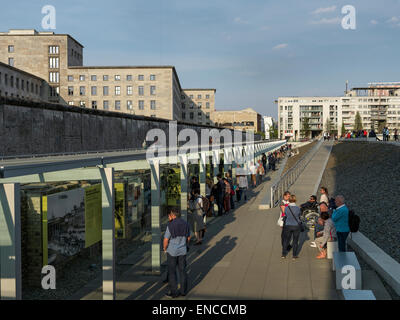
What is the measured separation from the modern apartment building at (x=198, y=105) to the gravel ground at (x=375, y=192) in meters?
92.9

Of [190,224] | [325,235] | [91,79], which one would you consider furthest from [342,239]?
[91,79]

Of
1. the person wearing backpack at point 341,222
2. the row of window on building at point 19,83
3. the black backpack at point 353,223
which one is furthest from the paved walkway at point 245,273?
the row of window on building at point 19,83

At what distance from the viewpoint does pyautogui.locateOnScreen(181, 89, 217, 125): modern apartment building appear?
123188 mm

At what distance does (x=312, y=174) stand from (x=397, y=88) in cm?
14644

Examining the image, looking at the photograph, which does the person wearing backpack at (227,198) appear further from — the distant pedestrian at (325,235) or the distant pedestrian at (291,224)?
the distant pedestrian at (325,235)

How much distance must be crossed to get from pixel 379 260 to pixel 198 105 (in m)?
118

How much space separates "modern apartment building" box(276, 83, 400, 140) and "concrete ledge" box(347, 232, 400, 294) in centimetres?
14072

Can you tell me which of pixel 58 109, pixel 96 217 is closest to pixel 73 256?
pixel 96 217

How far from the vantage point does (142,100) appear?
80688 mm

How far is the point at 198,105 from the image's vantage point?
125m

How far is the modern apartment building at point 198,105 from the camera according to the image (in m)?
123

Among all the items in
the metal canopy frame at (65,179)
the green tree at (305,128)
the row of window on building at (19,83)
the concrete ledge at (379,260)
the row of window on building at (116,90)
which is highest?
the row of window on building at (116,90)

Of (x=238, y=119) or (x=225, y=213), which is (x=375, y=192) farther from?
(x=238, y=119)

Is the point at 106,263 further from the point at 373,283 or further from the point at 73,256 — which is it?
the point at 373,283
